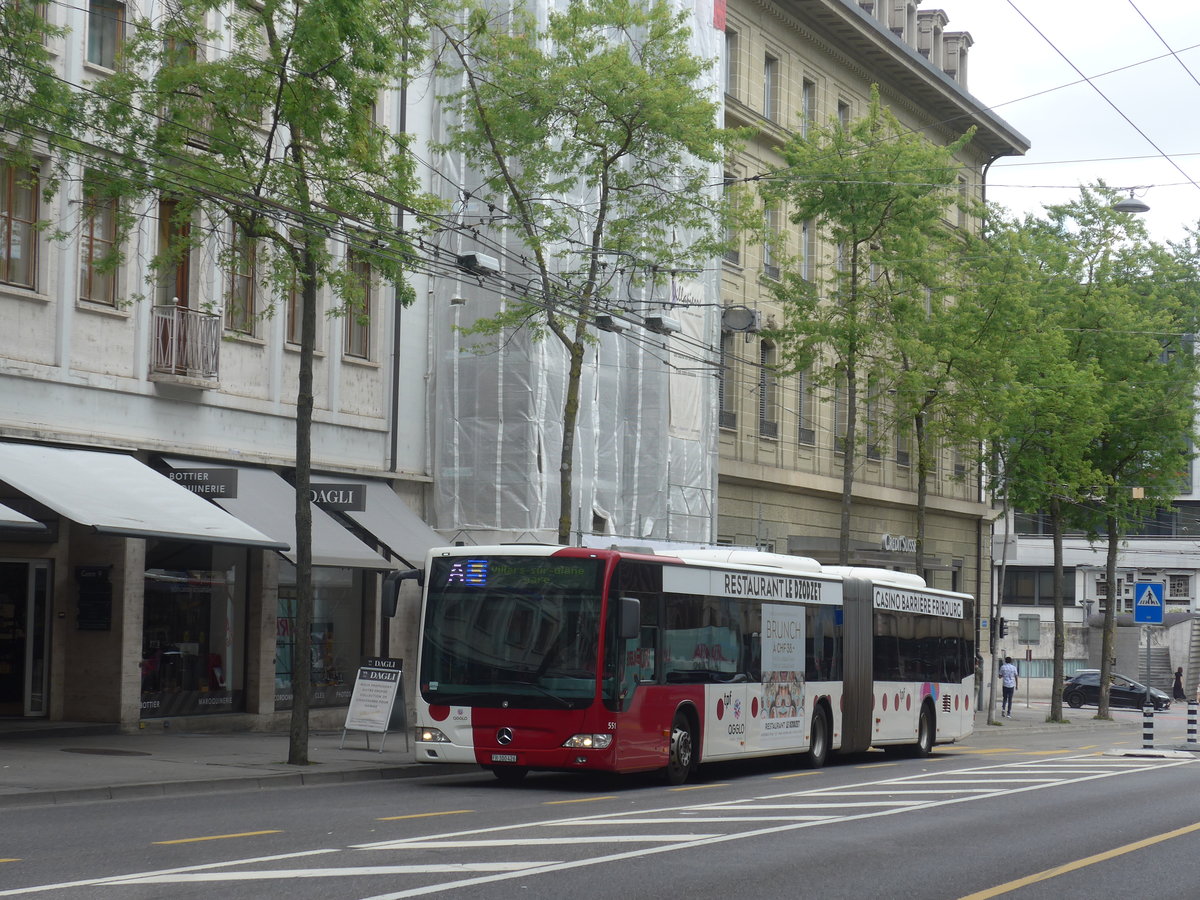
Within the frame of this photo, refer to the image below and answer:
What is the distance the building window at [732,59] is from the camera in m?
41.7

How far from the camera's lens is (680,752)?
21.1 meters

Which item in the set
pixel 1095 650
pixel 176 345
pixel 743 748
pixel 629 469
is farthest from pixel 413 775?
pixel 1095 650

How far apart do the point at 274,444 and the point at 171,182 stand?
8262 millimetres

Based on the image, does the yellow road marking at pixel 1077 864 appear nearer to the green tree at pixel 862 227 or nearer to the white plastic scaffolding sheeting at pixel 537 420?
the white plastic scaffolding sheeting at pixel 537 420

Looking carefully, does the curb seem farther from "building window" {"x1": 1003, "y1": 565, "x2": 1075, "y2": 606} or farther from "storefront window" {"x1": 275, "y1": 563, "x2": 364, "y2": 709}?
"building window" {"x1": 1003, "y1": 565, "x2": 1075, "y2": 606}

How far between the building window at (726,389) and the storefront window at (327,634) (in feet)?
42.4

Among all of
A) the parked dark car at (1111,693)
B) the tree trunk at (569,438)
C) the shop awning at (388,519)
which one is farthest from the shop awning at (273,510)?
the parked dark car at (1111,693)

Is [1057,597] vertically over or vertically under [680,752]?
over

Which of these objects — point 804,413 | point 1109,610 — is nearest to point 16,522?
point 804,413

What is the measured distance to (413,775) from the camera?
22.3m

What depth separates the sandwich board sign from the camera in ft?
76.7

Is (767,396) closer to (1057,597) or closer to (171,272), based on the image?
(1057,597)

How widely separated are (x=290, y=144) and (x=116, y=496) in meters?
5.07

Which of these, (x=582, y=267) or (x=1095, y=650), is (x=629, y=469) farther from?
(x=1095, y=650)
